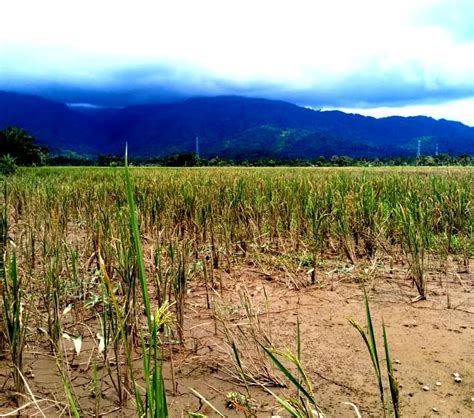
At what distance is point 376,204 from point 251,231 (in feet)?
5.17

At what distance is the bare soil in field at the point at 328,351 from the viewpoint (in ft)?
6.23

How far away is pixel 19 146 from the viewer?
43.9 m

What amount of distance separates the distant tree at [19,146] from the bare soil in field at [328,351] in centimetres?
4446

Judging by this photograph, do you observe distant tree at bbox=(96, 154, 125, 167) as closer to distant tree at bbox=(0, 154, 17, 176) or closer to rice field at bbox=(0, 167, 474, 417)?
rice field at bbox=(0, 167, 474, 417)

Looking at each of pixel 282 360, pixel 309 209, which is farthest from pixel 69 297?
pixel 309 209

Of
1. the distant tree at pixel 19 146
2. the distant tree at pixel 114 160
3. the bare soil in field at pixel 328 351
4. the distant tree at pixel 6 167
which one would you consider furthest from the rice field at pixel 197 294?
the distant tree at pixel 19 146

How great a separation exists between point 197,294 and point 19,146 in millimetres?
46590

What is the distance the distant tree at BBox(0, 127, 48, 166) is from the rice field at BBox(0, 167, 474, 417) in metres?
41.6

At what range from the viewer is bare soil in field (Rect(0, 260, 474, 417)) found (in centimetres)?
→ 190

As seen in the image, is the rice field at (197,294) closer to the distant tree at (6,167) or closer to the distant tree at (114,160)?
the distant tree at (114,160)

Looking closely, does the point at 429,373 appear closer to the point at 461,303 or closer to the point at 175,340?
the point at 461,303

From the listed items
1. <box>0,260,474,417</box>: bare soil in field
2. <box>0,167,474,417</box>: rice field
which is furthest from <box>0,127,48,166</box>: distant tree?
<box>0,260,474,417</box>: bare soil in field

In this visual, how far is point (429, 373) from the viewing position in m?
2.13

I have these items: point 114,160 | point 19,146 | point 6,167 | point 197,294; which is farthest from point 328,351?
point 19,146
